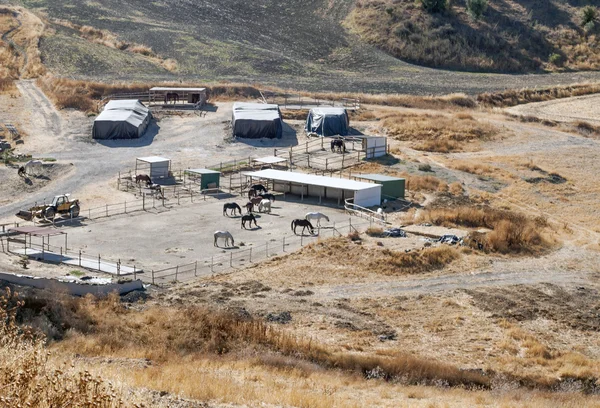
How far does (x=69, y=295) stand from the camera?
105 feet

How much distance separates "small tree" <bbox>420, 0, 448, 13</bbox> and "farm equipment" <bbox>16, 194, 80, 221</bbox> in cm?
7273

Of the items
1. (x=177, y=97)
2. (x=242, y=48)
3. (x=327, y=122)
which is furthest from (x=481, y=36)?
(x=327, y=122)

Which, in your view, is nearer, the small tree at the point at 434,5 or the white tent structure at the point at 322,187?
the white tent structure at the point at 322,187

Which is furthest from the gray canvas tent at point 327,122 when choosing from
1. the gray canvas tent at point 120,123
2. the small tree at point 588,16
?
the small tree at point 588,16

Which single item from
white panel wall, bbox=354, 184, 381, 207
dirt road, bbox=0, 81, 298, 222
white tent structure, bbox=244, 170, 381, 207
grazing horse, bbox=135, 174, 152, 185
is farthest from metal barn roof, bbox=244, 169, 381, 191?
dirt road, bbox=0, 81, 298, 222

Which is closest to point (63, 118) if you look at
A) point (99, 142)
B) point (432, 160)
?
point (99, 142)

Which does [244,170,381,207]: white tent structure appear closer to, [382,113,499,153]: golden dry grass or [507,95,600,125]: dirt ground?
[382,113,499,153]: golden dry grass

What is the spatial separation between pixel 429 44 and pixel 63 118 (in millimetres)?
48213

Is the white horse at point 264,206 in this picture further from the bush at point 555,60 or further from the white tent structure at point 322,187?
the bush at point 555,60

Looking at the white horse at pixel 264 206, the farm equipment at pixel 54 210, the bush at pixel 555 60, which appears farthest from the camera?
the bush at pixel 555 60

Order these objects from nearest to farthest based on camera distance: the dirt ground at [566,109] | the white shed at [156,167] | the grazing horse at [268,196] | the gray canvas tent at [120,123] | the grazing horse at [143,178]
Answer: the grazing horse at [268,196], the grazing horse at [143,178], the white shed at [156,167], the gray canvas tent at [120,123], the dirt ground at [566,109]

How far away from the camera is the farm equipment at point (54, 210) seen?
149ft

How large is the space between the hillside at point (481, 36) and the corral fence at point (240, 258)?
62759 millimetres

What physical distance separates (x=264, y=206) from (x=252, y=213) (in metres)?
0.82
